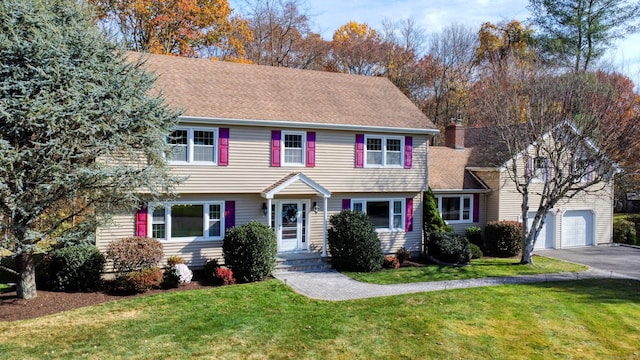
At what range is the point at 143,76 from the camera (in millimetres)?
12188

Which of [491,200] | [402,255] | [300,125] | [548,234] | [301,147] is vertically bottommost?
[402,255]

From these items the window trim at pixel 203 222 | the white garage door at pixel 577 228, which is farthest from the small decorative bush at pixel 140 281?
the white garage door at pixel 577 228

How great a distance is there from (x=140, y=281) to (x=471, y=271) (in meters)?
11.5

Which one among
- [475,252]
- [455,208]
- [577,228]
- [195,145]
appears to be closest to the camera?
[195,145]

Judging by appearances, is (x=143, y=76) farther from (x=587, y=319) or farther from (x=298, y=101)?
(x=587, y=319)

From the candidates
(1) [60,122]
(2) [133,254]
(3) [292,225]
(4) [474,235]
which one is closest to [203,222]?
(2) [133,254]

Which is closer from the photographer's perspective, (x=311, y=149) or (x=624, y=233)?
(x=311, y=149)

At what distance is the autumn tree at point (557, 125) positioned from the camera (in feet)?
55.3

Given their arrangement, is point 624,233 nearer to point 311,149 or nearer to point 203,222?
point 311,149

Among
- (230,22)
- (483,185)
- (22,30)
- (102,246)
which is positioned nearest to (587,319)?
(483,185)

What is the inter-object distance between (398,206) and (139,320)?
11627mm

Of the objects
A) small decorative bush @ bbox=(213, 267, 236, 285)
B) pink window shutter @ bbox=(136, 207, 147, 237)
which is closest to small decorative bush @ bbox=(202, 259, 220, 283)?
small decorative bush @ bbox=(213, 267, 236, 285)

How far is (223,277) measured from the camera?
14.2 m

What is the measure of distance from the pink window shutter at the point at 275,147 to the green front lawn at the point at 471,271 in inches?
189
